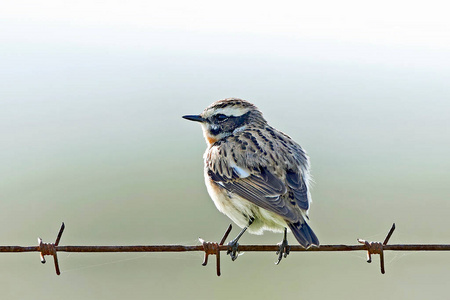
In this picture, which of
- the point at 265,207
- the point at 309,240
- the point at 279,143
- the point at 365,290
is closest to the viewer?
the point at 309,240

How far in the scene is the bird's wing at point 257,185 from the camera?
710cm

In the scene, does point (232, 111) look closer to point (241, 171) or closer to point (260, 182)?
point (241, 171)

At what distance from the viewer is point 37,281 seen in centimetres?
1878

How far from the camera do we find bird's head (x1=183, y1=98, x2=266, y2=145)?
859 cm

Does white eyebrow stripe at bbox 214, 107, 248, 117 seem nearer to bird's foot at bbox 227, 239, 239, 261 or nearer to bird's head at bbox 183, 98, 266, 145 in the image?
bird's head at bbox 183, 98, 266, 145

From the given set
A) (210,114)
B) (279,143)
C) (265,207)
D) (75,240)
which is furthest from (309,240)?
(75,240)

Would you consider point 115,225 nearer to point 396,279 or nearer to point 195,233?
point 195,233

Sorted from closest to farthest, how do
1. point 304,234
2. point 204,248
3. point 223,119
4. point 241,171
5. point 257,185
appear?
point 204,248 < point 304,234 < point 257,185 < point 241,171 < point 223,119

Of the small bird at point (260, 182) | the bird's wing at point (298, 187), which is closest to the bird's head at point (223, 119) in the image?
the small bird at point (260, 182)

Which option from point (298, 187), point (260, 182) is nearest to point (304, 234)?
point (298, 187)

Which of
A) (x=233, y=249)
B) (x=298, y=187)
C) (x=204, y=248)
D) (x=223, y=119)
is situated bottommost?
(x=233, y=249)

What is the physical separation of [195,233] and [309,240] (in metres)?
13.8

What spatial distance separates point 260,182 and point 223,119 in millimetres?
1423

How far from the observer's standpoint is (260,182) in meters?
7.39
